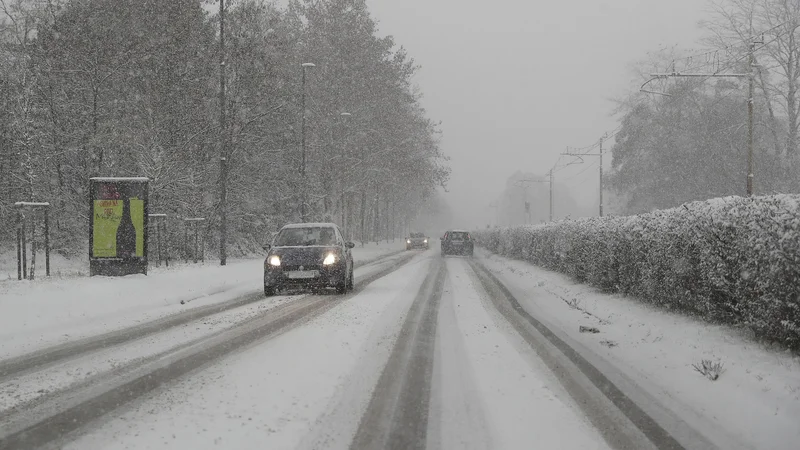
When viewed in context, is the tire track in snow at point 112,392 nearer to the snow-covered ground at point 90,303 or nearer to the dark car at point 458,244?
the snow-covered ground at point 90,303

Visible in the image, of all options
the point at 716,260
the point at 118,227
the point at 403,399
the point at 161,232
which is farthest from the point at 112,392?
the point at 161,232

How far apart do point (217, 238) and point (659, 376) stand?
76.1ft

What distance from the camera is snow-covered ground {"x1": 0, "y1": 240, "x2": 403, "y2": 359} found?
25.5 ft

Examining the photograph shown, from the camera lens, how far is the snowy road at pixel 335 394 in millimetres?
3768

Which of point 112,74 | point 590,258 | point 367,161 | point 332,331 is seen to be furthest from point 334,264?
point 367,161

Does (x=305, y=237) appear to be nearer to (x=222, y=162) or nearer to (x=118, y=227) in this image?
(x=118, y=227)

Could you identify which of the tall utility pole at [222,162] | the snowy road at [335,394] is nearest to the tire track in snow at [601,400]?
the snowy road at [335,394]

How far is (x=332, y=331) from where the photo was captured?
25.8 ft

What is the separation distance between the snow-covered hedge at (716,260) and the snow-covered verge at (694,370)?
268 millimetres

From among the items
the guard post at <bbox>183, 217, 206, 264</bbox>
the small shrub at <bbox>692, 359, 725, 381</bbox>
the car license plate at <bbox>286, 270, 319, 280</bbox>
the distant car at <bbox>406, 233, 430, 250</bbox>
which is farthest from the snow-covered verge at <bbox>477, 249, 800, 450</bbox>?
the distant car at <bbox>406, 233, 430, 250</bbox>

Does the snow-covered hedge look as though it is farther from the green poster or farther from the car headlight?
the green poster

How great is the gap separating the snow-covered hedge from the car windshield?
20.5 ft

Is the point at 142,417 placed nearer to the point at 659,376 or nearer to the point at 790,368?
the point at 659,376

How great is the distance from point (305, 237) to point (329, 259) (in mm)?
1227
